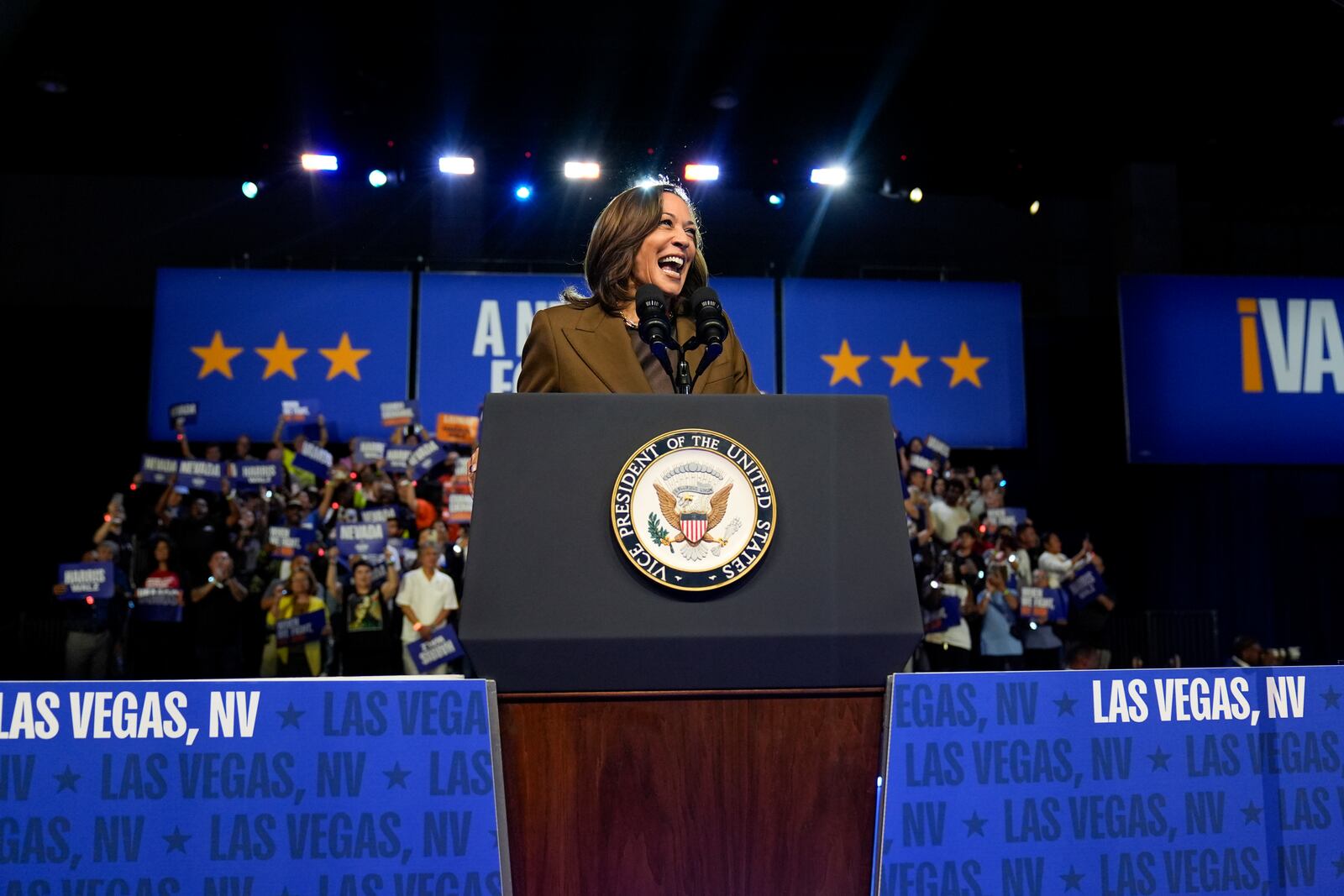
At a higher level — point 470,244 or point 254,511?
point 470,244

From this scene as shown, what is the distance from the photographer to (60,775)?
1.39 metres

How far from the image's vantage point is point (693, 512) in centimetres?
143

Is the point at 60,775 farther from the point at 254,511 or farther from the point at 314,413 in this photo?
the point at 314,413

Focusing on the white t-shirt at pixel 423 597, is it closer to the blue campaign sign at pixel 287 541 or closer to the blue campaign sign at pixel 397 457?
the blue campaign sign at pixel 287 541

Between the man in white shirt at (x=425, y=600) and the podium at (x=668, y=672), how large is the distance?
6305 mm

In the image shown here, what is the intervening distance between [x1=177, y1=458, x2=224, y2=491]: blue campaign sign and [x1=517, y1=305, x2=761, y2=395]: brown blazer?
8.51 m

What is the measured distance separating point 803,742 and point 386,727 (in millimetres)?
520

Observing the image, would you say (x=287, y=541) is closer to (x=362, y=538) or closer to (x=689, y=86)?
(x=362, y=538)

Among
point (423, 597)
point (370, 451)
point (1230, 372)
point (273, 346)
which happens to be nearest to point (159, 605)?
point (423, 597)

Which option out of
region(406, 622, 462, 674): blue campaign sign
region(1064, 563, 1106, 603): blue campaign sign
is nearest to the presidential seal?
region(406, 622, 462, 674): blue campaign sign

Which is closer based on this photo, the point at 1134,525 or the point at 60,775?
the point at 60,775

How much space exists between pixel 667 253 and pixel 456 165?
898 centimetres

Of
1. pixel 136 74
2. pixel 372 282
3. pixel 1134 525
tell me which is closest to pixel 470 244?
pixel 372 282

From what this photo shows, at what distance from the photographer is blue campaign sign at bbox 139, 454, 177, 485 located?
9531mm
